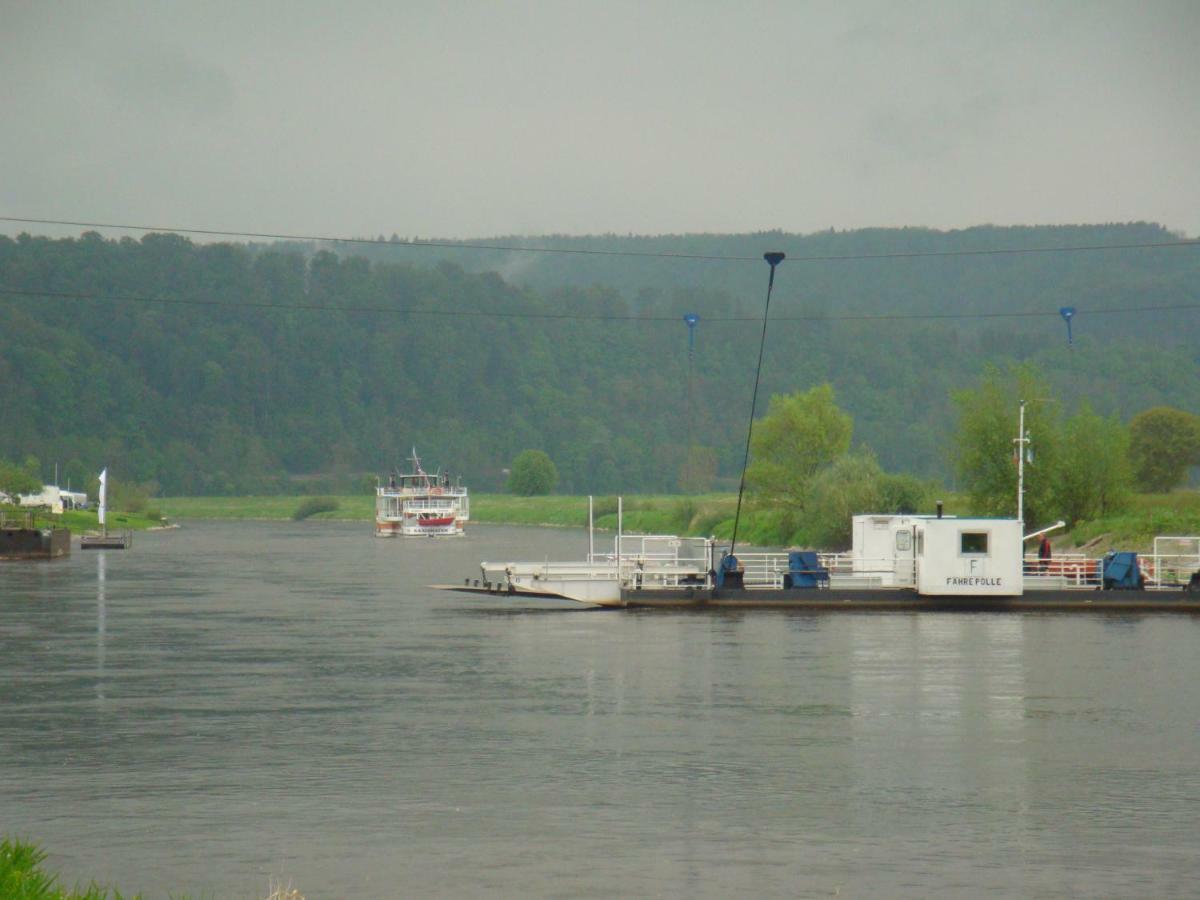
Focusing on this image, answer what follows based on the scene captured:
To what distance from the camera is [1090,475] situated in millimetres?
90812

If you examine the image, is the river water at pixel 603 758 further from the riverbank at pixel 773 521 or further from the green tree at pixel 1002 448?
Answer: the green tree at pixel 1002 448

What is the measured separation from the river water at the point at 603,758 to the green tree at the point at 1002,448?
130 ft

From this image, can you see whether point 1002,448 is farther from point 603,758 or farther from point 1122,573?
point 603,758

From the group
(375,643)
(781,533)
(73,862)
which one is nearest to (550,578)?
(375,643)

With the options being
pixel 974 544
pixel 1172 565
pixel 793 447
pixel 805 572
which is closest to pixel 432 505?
pixel 793 447

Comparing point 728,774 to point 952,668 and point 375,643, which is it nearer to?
point 952,668

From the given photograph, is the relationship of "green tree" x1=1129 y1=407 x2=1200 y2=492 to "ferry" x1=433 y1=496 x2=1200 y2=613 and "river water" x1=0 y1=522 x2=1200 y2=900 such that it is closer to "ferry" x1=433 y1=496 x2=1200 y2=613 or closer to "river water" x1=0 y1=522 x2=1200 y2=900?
"ferry" x1=433 y1=496 x2=1200 y2=613

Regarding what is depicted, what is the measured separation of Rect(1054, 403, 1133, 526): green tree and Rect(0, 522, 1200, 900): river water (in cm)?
4090

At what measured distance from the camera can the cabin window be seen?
56.2 m

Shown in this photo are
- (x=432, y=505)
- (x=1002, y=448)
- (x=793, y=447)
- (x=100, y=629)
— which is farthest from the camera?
(x=432, y=505)

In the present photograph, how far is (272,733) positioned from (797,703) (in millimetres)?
10277

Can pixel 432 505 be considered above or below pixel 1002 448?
below

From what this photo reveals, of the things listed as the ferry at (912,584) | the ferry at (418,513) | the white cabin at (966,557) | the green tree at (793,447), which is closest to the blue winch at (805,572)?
the ferry at (912,584)

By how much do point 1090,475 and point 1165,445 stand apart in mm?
29660
